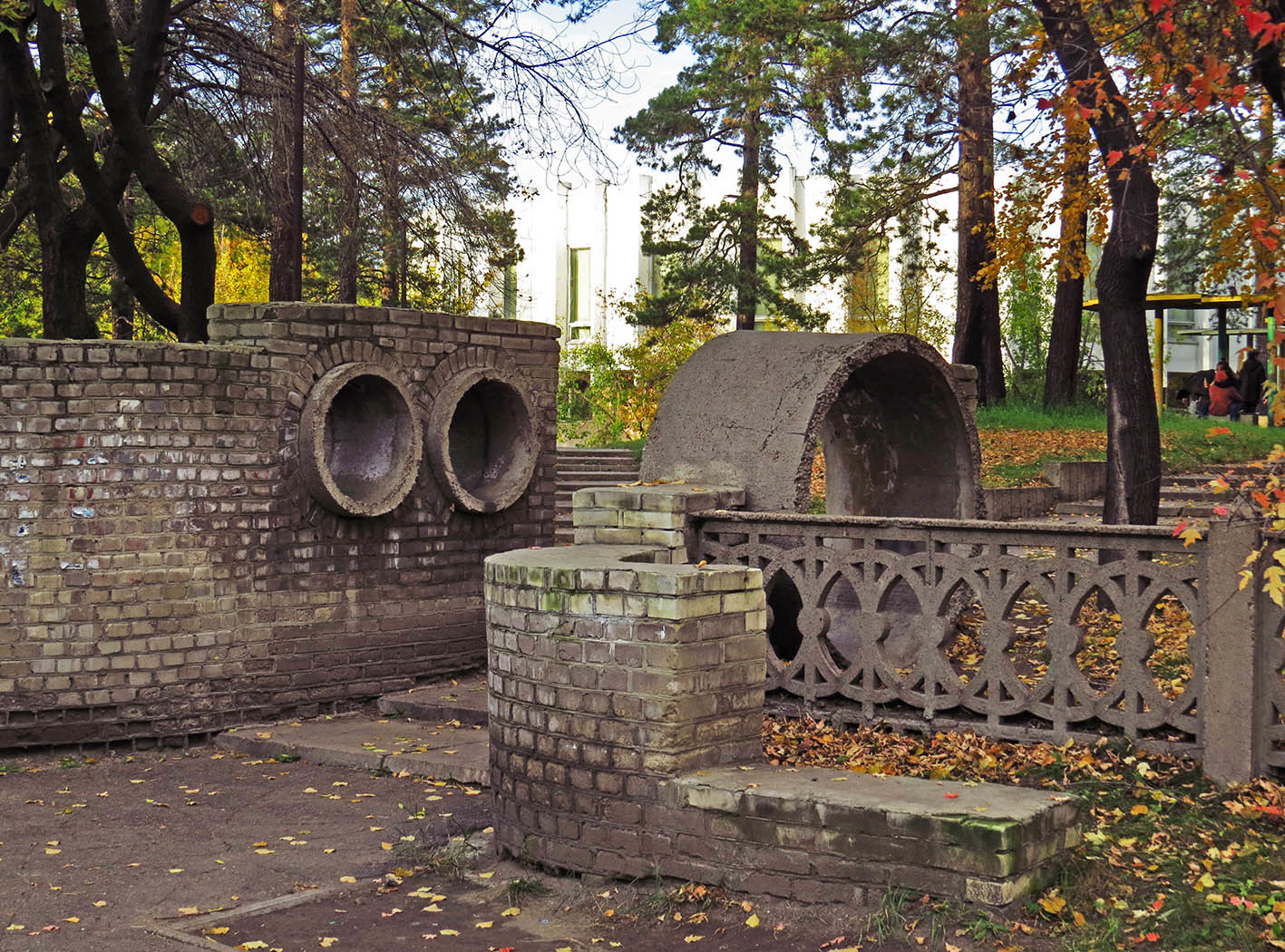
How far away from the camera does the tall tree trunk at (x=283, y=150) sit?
13078 mm

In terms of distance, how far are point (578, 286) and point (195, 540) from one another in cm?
3015

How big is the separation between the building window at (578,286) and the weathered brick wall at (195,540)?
28.4m

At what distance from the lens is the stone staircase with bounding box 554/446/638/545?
1687 cm

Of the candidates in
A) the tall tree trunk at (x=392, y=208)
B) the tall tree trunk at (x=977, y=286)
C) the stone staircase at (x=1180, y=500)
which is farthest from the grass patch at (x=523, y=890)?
the tall tree trunk at (x=977, y=286)

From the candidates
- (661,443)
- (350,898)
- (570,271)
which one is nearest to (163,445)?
(661,443)

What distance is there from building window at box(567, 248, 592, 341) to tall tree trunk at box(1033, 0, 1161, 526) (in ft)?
92.9

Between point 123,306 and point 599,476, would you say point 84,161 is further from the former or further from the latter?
point 599,476

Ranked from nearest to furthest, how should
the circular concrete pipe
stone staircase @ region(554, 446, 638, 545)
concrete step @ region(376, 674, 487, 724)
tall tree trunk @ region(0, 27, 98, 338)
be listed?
the circular concrete pipe → concrete step @ region(376, 674, 487, 724) → tall tree trunk @ region(0, 27, 98, 338) → stone staircase @ region(554, 446, 638, 545)

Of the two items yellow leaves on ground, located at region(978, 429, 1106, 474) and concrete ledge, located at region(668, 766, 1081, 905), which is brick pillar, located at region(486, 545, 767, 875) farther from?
yellow leaves on ground, located at region(978, 429, 1106, 474)

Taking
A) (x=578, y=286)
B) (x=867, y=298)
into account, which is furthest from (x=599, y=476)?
(x=578, y=286)

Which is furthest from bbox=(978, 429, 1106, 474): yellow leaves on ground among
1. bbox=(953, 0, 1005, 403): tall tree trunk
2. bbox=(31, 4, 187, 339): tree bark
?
bbox=(31, 4, 187, 339): tree bark

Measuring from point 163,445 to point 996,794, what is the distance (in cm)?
613

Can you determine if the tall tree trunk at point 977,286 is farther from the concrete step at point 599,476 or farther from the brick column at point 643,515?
the brick column at point 643,515

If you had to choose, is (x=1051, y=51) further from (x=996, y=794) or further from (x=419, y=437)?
(x=996, y=794)
